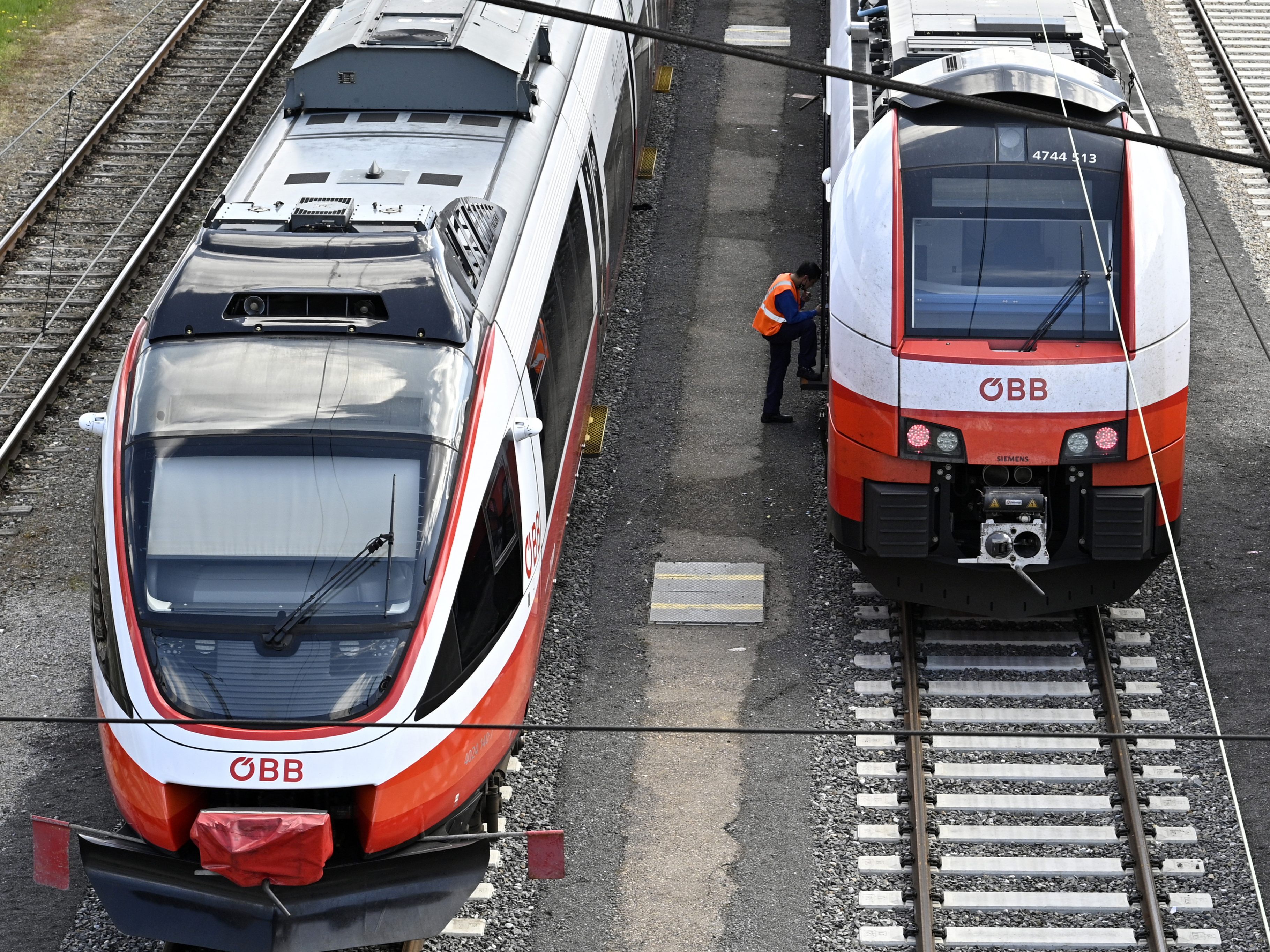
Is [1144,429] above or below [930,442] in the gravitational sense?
above

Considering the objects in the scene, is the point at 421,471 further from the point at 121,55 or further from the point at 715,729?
the point at 121,55

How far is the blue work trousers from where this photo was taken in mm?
14031

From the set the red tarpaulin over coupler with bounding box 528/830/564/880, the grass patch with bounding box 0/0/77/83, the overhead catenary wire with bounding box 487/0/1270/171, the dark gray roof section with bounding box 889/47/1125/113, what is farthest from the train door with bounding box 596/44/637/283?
the grass patch with bounding box 0/0/77/83

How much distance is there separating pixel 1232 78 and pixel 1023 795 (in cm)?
1270

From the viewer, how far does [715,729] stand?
23.8 ft

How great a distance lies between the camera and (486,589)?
351 inches

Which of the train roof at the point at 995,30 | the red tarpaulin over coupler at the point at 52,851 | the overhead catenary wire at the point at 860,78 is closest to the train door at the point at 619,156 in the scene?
the train roof at the point at 995,30

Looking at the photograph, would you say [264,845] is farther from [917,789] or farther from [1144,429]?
[1144,429]

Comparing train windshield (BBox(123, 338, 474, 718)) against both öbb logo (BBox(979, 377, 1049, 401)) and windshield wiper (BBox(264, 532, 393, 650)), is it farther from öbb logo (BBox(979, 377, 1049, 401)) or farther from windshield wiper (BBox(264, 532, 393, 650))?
öbb logo (BBox(979, 377, 1049, 401))

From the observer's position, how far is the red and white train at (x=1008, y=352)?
10453 millimetres

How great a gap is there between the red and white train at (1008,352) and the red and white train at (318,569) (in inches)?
90.1

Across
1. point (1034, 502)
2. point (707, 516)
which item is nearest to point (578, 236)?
point (707, 516)

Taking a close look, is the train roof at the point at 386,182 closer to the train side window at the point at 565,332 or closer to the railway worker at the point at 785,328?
the train side window at the point at 565,332

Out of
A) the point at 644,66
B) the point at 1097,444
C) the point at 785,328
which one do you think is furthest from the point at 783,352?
the point at 644,66
